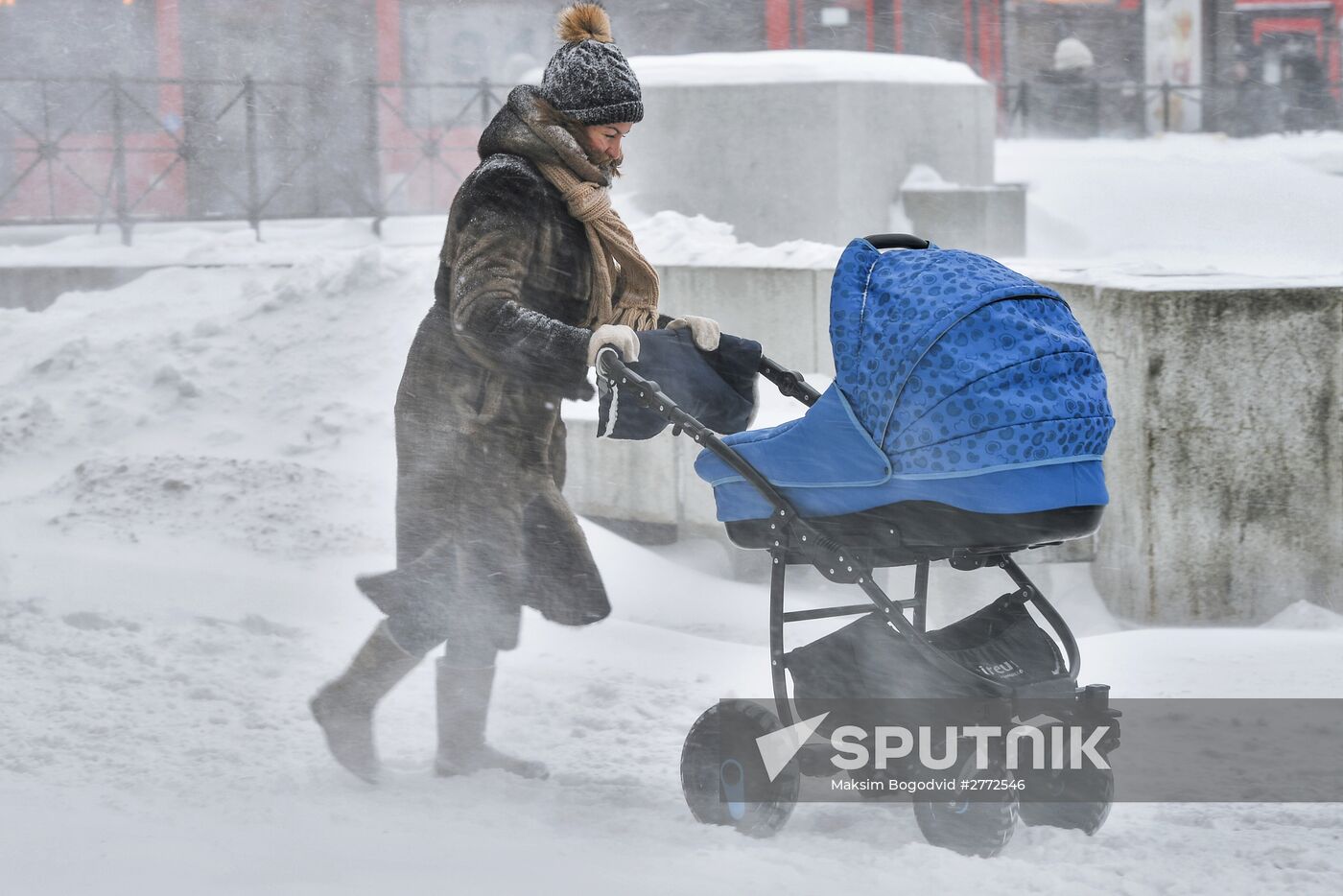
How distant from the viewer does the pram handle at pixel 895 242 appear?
3.48m

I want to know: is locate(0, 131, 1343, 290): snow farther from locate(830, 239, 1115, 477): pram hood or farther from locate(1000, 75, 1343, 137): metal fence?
locate(1000, 75, 1343, 137): metal fence

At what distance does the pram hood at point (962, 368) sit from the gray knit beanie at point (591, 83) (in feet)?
2.65

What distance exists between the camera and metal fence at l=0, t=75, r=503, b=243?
40.1ft

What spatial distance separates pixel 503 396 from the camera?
12.9ft

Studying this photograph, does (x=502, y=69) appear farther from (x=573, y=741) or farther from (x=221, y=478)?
(x=573, y=741)

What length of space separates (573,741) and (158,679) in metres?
1.41

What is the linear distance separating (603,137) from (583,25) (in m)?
0.29

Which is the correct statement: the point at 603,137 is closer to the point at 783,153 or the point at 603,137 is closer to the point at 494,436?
the point at 494,436

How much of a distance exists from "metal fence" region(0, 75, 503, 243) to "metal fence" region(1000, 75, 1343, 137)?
975cm

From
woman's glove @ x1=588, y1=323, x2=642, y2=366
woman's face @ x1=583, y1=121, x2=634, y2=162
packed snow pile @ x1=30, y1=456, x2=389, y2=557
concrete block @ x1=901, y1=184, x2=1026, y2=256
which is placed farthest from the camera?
concrete block @ x1=901, y1=184, x2=1026, y2=256

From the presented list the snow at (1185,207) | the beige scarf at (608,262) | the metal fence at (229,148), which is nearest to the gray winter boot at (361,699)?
the beige scarf at (608,262)

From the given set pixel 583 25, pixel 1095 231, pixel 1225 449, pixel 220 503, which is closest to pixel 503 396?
pixel 583 25

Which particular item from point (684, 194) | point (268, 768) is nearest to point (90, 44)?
point (684, 194)

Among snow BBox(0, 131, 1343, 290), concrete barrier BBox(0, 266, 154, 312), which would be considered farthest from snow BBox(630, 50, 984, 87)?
concrete barrier BBox(0, 266, 154, 312)
